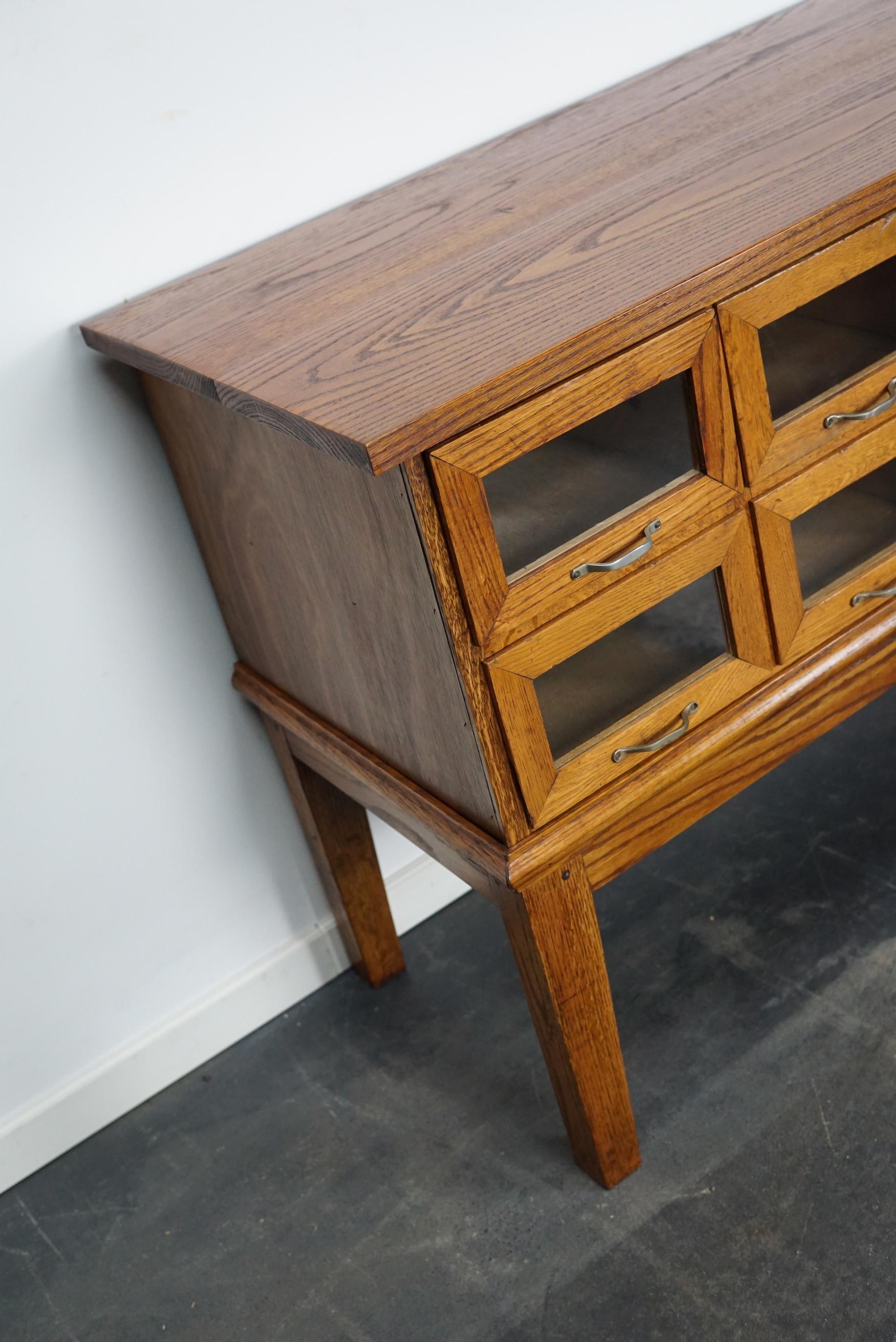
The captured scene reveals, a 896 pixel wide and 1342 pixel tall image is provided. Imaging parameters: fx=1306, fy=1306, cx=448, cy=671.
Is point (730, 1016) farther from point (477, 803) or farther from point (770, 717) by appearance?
point (477, 803)

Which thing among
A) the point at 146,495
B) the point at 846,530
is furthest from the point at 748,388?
the point at 146,495

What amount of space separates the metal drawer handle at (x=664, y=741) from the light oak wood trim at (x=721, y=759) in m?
0.02

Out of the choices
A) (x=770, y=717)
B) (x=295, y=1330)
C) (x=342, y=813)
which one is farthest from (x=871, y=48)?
(x=295, y=1330)

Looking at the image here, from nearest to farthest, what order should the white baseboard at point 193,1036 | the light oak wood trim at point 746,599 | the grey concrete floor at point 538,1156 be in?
the light oak wood trim at point 746,599, the grey concrete floor at point 538,1156, the white baseboard at point 193,1036

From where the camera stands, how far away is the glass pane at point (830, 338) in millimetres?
1116

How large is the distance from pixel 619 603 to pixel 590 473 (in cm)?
11

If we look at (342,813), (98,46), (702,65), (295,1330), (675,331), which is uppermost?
(98,46)

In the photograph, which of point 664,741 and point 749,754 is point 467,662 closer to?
point 664,741

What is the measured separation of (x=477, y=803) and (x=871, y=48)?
0.88m

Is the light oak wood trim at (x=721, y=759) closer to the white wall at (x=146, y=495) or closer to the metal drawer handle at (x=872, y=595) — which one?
the metal drawer handle at (x=872, y=595)

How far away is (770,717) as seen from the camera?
1239 mm

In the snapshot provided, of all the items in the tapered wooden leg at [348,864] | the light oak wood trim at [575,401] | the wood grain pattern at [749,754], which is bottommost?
the tapered wooden leg at [348,864]

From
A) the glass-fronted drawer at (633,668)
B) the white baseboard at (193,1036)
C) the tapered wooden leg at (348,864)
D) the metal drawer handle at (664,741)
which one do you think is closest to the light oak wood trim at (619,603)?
the glass-fronted drawer at (633,668)

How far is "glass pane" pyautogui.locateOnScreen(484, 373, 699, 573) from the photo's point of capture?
1006mm
